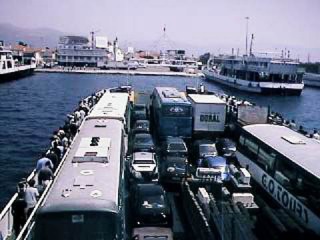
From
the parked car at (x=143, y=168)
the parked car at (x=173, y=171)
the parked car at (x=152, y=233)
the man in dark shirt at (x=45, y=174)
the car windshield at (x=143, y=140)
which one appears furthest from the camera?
the car windshield at (x=143, y=140)

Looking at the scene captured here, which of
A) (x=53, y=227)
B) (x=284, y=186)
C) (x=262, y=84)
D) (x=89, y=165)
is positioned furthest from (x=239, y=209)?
(x=262, y=84)

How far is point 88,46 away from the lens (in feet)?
496

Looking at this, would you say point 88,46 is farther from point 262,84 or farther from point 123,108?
point 123,108

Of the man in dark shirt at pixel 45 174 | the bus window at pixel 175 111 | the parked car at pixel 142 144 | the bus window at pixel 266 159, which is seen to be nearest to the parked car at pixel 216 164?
Answer: the bus window at pixel 266 159

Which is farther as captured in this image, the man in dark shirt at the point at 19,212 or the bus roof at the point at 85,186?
the man in dark shirt at the point at 19,212

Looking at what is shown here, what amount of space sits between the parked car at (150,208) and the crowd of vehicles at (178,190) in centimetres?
3

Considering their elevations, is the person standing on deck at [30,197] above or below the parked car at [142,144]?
above

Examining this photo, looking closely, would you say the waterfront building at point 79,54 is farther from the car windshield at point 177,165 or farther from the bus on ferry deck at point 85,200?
the bus on ferry deck at point 85,200

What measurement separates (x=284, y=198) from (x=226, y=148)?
8.60 m

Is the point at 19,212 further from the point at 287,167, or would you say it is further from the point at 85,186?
the point at 287,167

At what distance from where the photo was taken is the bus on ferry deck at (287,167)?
13.2 m

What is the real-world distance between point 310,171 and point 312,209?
3.68ft

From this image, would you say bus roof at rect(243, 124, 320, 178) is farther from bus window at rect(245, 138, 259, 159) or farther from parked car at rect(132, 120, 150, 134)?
parked car at rect(132, 120, 150, 134)

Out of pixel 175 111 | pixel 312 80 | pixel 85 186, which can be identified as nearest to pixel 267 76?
pixel 312 80
